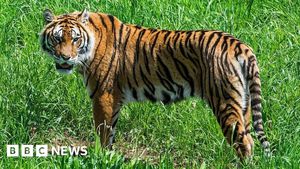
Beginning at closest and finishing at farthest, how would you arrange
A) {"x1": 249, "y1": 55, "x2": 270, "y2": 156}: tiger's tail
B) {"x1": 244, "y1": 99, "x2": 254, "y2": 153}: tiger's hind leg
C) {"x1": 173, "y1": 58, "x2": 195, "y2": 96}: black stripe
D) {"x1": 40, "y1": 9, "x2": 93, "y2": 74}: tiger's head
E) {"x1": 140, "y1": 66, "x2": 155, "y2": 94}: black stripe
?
{"x1": 249, "y1": 55, "x2": 270, "y2": 156}: tiger's tail
{"x1": 244, "y1": 99, "x2": 254, "y2": 153}: tiger's hind leg
{"x1": 173, "y1": 58, "x2": 195, "y2": 96}: black stripe
{"x1": 40, "y1": 9, "x2": 93, "y2": 74}: tiger's head
{"x1": 140, "y1": 66, "x2": 155, "y2": 94}: black stripe

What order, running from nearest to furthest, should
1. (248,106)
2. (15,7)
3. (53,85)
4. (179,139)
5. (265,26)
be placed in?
(248,106) → (179,139) → (53,85) → (265,26) → (15,7)

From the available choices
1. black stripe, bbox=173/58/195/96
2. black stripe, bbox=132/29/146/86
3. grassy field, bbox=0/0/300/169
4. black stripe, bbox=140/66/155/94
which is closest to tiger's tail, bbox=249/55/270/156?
grassy field, bbox=0/0/300/169

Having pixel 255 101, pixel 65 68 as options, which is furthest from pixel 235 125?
pixel 65 68

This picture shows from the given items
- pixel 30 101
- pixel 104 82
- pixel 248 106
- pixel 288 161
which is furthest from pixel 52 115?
pixel 288 161

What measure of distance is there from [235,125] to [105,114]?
39.5 inches

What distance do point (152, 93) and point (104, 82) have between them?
0.35 meters

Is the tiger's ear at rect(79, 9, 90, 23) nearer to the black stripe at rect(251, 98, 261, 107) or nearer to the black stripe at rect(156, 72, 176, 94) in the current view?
the black stripe at rect(156, 72, 176, 94)

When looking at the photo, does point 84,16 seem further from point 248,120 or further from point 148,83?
point 248,120

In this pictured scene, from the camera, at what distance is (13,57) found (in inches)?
268

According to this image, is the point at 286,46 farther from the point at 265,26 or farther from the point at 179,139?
the point at 179,139

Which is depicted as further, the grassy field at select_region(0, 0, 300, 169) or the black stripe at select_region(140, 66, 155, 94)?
the black stripe at select_region(140, 66, 155, 94)

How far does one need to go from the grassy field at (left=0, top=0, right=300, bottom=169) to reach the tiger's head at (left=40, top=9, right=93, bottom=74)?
50cm

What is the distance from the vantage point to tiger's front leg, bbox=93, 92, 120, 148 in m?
5.95

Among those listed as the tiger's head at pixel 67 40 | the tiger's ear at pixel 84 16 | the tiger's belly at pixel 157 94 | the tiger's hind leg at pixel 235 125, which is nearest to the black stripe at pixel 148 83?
the tiger's belly at pixel 157 94
